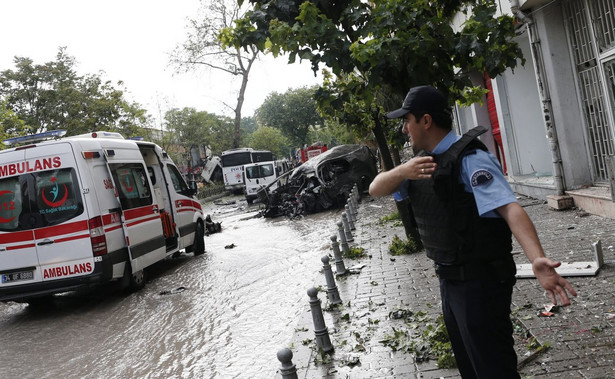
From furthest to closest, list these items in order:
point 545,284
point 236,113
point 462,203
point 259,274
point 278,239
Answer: point 236,113
point 278,239
point 259,274
point 462,203
point 545,284

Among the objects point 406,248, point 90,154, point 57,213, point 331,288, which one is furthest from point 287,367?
point 90,154

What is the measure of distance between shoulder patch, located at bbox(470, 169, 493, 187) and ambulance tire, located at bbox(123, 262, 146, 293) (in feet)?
27.0

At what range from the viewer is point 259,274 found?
10.6m

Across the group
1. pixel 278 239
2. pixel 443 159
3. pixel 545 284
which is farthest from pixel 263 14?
pixel 278 239

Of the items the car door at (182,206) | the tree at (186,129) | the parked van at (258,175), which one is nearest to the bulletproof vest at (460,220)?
the car door at (182,206)

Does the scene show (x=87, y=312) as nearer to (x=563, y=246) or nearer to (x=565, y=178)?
(x=563, y=246)

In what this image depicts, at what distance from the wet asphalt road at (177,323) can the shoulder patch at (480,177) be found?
3.57 meters

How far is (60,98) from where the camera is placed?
3331 cm

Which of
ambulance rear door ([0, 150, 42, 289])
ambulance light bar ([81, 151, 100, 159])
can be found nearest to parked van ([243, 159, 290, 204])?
ambulance light bar ([81, 151, 100, 159])

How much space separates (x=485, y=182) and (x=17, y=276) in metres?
8.48

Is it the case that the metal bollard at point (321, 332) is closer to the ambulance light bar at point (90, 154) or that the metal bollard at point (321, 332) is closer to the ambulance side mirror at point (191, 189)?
the ambulance light bar at point (90, 154)

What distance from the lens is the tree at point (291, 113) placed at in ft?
258

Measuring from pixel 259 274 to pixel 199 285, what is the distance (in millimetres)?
1126

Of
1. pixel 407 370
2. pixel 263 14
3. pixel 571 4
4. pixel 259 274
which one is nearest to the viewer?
pixel 407 370
